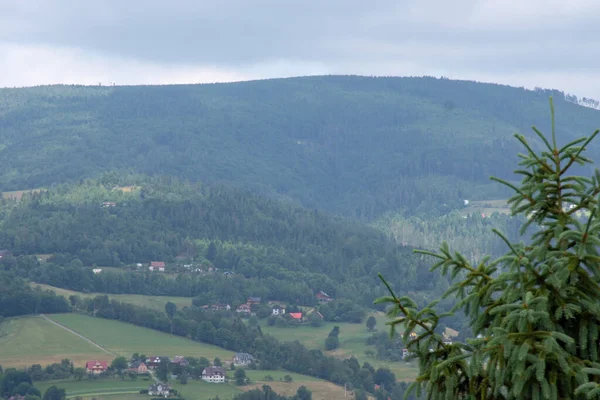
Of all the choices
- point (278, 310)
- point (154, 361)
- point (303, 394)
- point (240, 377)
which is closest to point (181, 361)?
point (154, 361)

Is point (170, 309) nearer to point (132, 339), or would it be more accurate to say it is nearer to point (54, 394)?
point (132, 339)

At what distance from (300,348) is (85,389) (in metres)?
32.1

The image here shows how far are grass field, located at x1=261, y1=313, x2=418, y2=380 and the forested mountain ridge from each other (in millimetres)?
17786

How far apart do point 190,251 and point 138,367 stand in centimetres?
8313

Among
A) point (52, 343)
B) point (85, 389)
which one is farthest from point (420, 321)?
point (52, 343)

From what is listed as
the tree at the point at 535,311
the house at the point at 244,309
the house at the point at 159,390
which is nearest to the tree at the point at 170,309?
the house at the point at 244,309

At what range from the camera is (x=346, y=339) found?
128 metres

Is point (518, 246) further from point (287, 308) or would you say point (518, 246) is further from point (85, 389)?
point (287, 308)

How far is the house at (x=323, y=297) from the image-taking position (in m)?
161

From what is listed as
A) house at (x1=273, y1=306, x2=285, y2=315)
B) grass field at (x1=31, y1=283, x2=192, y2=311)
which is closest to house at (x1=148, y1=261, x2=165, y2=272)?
grass field at (x1=31, y1=283, x2=192, y2=311)

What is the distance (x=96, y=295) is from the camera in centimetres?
13612

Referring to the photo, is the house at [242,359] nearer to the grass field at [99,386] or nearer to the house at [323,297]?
the grass field at [99,386]

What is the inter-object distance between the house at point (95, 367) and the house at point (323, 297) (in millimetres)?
66369

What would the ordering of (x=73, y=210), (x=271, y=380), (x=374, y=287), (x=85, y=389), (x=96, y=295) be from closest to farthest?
(x=85, y=389) → (x=271, y=380) → (x=96, y=295) → (x=374, y=287) → (x=73, y=210)
